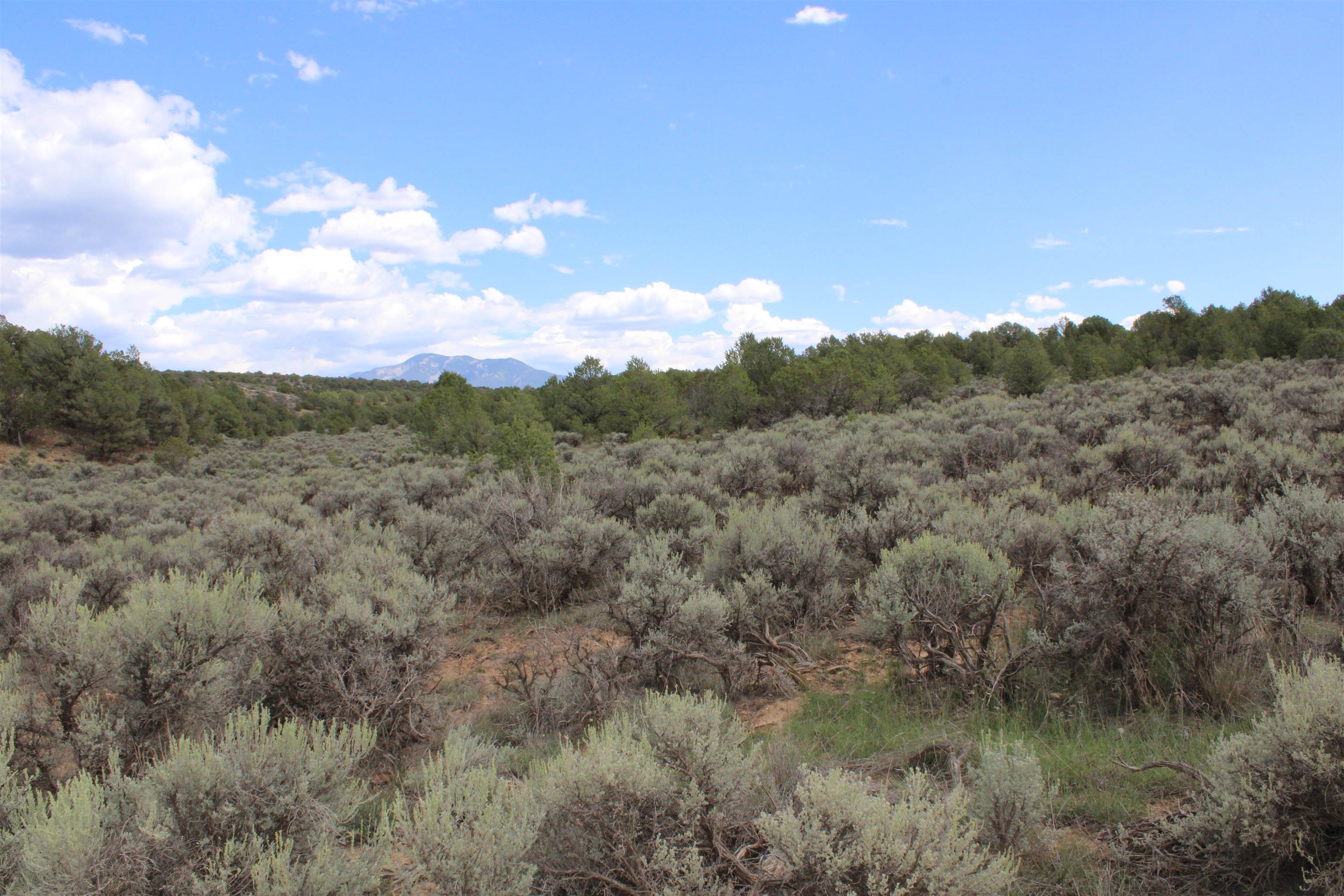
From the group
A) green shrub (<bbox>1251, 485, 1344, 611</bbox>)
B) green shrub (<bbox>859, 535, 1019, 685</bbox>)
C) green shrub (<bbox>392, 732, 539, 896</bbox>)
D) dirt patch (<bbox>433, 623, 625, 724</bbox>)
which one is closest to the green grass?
green shrub (<bbox>859, 535, 1019, 685</bbox>)

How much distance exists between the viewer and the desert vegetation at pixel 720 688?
2270 millimetres

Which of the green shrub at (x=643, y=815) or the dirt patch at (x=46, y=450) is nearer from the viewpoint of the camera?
the green shrub at (x=643, y=815)

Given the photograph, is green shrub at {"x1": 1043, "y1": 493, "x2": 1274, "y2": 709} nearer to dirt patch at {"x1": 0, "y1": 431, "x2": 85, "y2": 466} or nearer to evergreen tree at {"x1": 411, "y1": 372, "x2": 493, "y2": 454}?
evergreen tree at {"x1": 411, "y1": 372, "x2": 493, "y2": 454}

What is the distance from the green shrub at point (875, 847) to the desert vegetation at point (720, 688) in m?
0.01

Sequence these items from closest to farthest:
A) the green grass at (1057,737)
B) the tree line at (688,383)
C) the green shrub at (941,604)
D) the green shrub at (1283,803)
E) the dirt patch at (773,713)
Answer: the green shrub at (1283,803), the green grass at (1057,737), the dirt patch at (773,713), the green shrub at (941,604), the tree line at (688,383)

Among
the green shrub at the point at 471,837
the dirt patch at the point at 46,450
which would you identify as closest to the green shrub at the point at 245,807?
the green shrub at the point at 471,837

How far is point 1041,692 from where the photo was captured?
4.07 meters

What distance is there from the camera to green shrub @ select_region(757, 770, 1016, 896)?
2.04 m

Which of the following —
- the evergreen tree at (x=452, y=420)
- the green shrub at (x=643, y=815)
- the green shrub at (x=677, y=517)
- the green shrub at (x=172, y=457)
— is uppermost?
the evergreen tree at (x=452, y=420)

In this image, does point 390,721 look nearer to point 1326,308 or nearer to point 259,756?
point 259,756

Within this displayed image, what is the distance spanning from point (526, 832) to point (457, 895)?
285 millimetres

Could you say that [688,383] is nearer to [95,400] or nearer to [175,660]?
[95,400]

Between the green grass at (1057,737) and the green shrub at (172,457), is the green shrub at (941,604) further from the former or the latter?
the green shrub at (172,457)

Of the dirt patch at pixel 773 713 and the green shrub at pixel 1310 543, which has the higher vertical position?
the green shrub at pixel 1310 543
